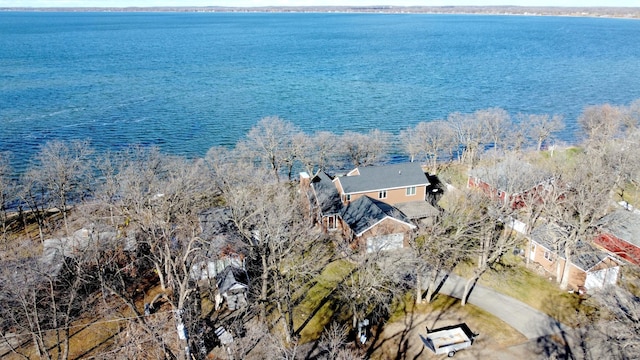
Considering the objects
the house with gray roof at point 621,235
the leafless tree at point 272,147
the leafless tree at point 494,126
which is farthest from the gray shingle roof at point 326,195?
the leafless tree at point 494,126

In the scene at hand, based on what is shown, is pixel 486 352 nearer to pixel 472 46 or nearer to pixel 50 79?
pixel 50 79

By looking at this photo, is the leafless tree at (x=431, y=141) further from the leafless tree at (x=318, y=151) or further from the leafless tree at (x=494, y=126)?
the leafless tree at (x=318, y=151)

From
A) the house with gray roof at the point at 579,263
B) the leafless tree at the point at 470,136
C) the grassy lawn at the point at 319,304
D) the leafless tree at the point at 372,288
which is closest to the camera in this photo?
the leafless tree at the point at 372,288

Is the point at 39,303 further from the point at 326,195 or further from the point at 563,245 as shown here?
the point at 563,245

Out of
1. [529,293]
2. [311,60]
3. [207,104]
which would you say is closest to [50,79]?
[207,104]

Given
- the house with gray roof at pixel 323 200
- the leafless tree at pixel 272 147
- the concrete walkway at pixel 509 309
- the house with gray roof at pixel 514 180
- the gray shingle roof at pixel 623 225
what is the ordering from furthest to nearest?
the leafless tree at pixel 272 147, the house with gray roof at pixel 323 200, the house with gray roof at pixel 514 180, the gray shingle roof at pixel 623 225, the concrete walkway at pixel 509 309

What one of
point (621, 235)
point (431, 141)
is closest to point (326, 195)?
point (431, 141)

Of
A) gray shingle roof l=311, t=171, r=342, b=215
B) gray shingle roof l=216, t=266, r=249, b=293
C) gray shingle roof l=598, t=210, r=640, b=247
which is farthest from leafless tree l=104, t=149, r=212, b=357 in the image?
gray shingle roof l=598, t=210, r=640, b=247
